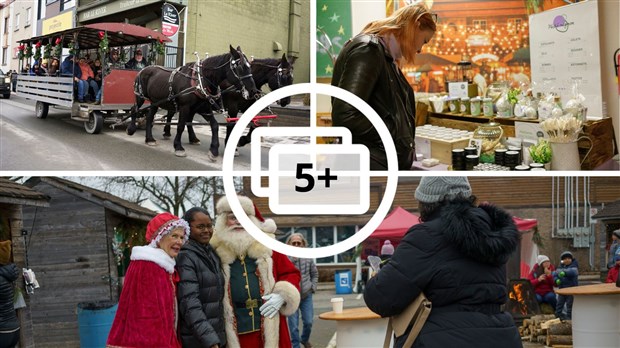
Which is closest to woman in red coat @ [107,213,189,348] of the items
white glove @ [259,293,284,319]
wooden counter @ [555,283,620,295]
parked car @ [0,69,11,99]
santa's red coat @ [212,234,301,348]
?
santa's red coat @ [212,234,301,348]

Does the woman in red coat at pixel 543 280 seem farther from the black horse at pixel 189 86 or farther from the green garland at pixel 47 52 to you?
the green garland at pixel 47 52

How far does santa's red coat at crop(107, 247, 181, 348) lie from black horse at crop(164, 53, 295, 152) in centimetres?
111

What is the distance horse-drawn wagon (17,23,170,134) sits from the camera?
3.69 m

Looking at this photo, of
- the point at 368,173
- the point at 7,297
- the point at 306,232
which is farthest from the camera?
the point at 306,232

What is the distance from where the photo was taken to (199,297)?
2.68 metres

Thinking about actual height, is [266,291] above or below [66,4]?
below

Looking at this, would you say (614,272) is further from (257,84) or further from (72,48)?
(72,48)

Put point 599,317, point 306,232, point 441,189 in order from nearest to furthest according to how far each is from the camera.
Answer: point 441,189 → point 599,317 → point 306,232

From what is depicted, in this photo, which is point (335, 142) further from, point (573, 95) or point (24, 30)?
point (24, 30)

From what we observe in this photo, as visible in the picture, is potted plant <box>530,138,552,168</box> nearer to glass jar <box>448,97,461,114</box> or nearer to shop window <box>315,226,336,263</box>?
glass jar <box>448,97,461,114</box>

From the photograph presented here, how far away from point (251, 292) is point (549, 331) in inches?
87.7

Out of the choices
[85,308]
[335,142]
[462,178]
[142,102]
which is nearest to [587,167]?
[335,142]

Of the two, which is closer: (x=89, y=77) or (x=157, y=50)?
(x=157, y=50)

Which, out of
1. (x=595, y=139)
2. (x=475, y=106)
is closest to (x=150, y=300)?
(x=475, y=106)
